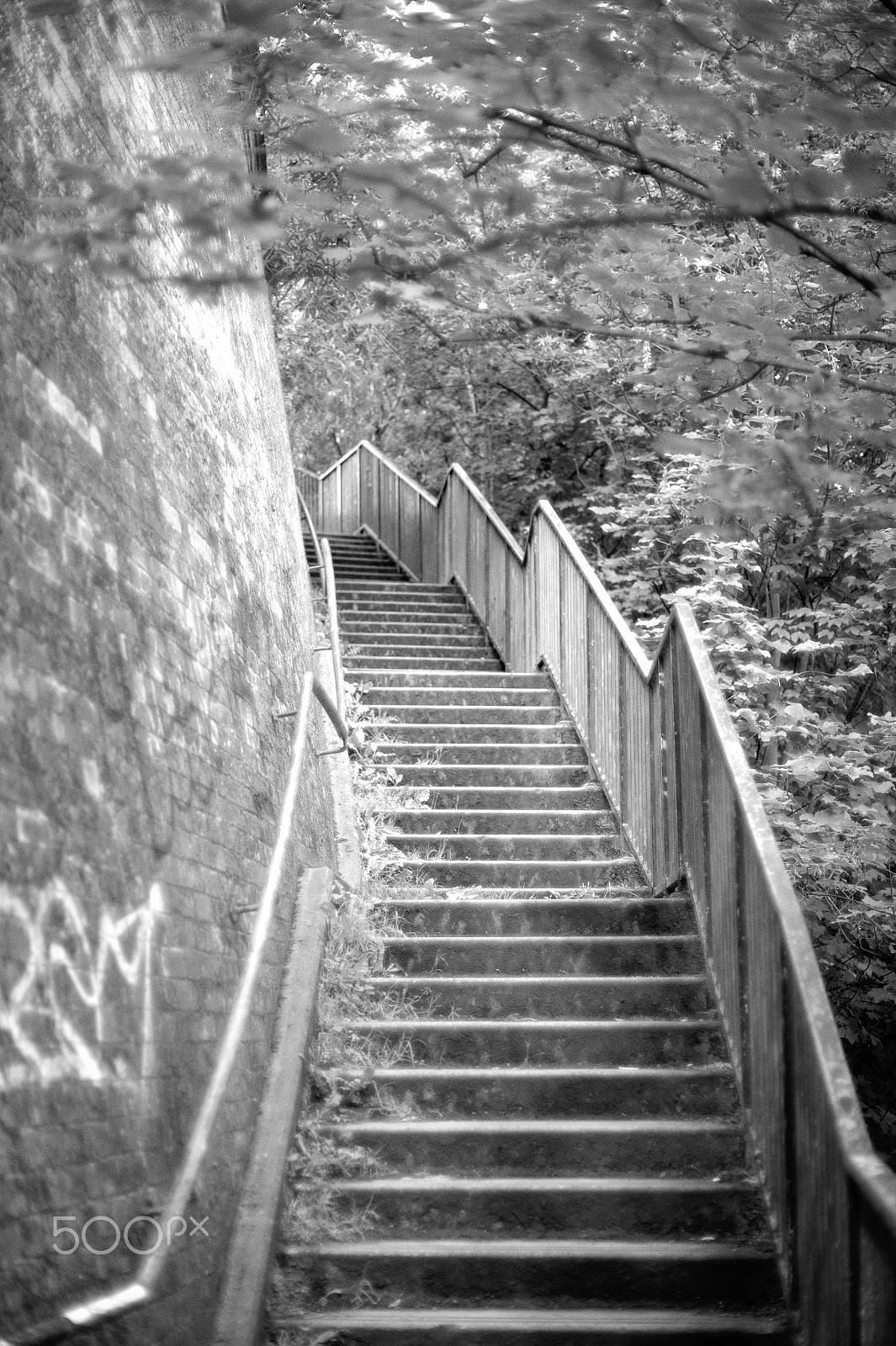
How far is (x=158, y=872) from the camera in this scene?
3.24 metres

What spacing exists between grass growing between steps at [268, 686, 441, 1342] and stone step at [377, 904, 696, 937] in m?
0.15

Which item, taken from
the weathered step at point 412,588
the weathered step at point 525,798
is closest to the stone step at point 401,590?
the weathered step at point 412,588

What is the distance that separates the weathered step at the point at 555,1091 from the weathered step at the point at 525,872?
1670mm

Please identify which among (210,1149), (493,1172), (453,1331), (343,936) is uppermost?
(343,936)

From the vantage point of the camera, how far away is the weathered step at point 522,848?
651 cm

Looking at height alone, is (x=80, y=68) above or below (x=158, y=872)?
above

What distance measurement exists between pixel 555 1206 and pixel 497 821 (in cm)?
300

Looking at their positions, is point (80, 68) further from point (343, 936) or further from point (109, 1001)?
point (343, 936)

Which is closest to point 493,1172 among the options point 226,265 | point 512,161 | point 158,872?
point 158,872

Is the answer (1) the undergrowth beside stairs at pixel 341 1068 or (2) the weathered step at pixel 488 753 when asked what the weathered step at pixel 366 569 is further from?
(1) the undergrowth beside stairs at pixel 341 1068

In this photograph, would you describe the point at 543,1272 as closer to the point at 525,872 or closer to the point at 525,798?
the point at 525,872

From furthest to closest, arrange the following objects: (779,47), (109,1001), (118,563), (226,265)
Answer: (779,47), (118,563), (226,265), (109,1001)

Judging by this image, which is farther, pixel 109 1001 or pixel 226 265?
pixel 226 265

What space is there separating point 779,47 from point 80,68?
2.09m
